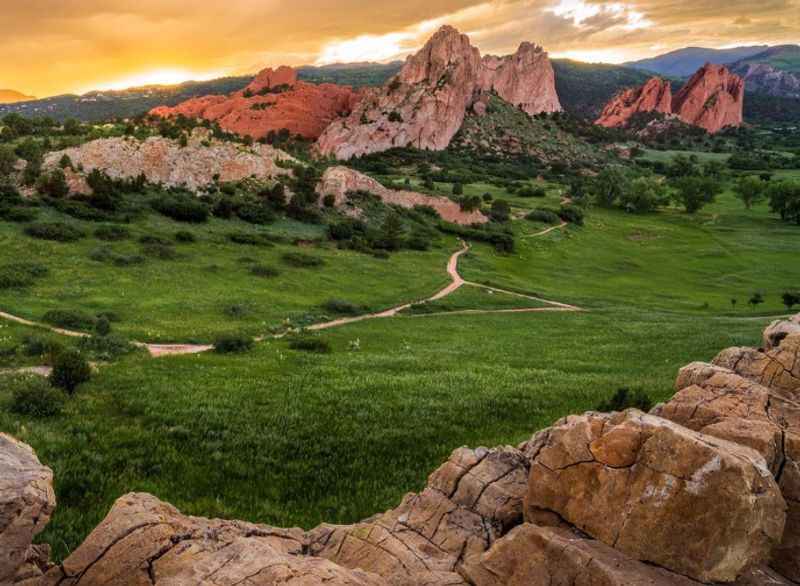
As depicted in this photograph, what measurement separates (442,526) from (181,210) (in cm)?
5779

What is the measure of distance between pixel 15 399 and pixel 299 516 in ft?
34.1

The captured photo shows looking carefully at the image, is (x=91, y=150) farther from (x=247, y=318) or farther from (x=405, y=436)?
(x=405, y=436)

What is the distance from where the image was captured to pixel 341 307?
42.2m

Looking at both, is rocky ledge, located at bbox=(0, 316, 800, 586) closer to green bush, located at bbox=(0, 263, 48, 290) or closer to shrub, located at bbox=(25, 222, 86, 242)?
green bush, located at bbox=(0, 263, 48, 290)

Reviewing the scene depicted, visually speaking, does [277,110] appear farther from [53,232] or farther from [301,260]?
[53,232]

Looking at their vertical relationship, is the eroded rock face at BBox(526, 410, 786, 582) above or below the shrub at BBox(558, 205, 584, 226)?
above

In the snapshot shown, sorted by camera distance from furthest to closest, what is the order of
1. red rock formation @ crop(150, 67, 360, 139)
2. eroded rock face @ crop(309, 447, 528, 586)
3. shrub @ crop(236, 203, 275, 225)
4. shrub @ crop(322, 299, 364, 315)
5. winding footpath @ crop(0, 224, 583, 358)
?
1. red rock formation @ crop(150, 67, 360, 139)
2. shrub @ crop(236, 203, 275, 225)
3. shrub @ crop(322, 299, 364, 315)
4. winding footpath @ crop(0, 224, 583, 358)
5. eroded rock face @ crop(309, 447, 528, 586)

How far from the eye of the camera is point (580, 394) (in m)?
21.9

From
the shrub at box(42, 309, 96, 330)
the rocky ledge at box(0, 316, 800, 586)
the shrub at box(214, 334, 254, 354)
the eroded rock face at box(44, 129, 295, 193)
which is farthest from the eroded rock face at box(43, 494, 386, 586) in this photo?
the eroded rock face at box(44, 129, 295, 193)

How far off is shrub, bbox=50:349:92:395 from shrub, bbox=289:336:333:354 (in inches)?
468

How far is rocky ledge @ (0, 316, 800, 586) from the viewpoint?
616 centimetres

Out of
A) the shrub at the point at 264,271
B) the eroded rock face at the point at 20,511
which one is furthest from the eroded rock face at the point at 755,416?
the shrub at the point at 264,271

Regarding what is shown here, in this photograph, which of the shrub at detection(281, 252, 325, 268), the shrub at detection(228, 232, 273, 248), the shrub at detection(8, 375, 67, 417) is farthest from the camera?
the shrub at detection(228, 232, 273, 248)

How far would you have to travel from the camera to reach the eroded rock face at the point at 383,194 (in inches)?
3145
